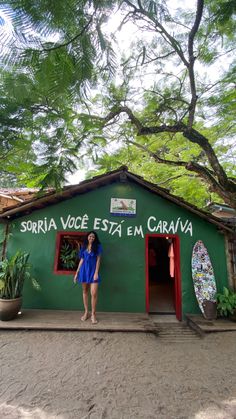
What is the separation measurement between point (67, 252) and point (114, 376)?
3.00m

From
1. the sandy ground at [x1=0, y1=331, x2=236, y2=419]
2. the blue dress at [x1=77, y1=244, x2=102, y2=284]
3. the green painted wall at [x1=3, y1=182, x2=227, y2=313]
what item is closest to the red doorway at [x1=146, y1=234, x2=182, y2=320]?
the green painted wall at [x1=3, y1=182, x2=227, y2=313]

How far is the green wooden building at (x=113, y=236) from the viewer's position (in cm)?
484

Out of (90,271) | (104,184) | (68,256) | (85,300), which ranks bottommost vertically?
(85,300)

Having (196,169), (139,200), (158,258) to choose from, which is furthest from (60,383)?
(158,258)

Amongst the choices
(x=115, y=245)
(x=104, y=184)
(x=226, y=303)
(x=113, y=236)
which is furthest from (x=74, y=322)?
(x=226, y=303)

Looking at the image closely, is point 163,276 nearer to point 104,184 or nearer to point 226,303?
point 226,303

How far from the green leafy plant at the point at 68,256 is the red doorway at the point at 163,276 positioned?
7.26 ft

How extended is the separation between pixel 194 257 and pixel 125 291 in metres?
1.98

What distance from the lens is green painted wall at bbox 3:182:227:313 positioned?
482cm

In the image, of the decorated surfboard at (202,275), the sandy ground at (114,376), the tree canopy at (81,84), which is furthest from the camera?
the decorated surfboard at (202,275)

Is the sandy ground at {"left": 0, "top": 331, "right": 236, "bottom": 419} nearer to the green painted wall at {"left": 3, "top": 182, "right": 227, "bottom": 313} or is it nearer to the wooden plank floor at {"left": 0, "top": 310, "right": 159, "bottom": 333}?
the wooden plank floor at {"left": 0, "top": 310, "right": 159, "bottom": 333}

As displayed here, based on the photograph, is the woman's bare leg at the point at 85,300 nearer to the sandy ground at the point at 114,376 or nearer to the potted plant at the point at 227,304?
the sandy ground at the point at 114,376

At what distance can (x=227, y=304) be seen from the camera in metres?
4.73

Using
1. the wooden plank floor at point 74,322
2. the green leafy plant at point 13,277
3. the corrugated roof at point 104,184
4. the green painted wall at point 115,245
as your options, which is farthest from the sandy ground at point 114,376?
the corrugated roof at point 104,184
